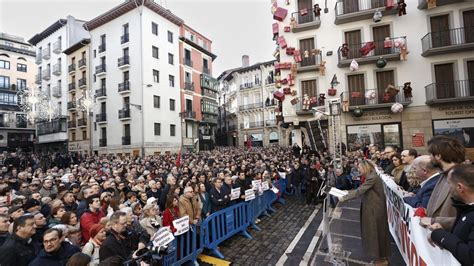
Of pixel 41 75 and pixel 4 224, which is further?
pixel 41 75

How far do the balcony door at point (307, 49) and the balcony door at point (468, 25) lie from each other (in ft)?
30.5

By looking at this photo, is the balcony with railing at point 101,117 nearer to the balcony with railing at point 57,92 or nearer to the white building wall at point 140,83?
the white building wall at point 140,83

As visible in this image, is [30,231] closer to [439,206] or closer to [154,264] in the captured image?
[154,264]

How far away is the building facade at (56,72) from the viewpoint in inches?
1369

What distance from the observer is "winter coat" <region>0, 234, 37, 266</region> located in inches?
122

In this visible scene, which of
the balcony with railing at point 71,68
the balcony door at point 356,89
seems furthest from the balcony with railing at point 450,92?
the balcony with railing at point 71,68

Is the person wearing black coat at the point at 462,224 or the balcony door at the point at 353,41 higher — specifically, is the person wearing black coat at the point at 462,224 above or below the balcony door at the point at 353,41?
below

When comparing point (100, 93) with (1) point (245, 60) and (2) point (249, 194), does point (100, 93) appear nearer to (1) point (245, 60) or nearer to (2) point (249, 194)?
(1) point (245, 60)

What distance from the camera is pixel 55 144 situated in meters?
36.6

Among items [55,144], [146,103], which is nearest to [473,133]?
[146,103]

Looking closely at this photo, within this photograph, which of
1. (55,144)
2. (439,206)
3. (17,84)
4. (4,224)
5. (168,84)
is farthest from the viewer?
(17,84)

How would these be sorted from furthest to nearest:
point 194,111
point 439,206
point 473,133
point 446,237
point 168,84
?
point 194,111 → point 168,84 → point 473,133 → point 439,206 → point 446,237

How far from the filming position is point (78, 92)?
111 feet

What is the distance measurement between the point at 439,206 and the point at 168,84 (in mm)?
30899
